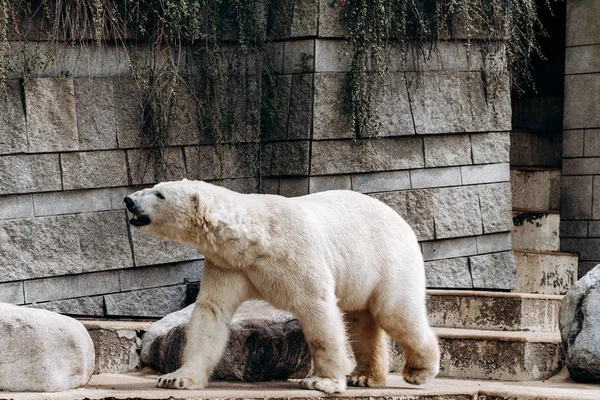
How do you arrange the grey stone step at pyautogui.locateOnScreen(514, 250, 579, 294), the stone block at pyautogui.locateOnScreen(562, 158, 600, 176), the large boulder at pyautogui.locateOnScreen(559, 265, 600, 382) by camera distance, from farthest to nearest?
the stone block at pyautogui.locateOnScreen(562, 158, 600, 176) → the grey stone step at pyautogui.locateOnScreen(514, 250, 579, 294) → the large boulder at pyautogui.locateOnScreen(559, 265, 600, 382)

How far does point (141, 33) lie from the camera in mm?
6969

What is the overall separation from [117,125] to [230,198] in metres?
2.04

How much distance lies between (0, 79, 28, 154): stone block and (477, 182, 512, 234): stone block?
11.8 ft

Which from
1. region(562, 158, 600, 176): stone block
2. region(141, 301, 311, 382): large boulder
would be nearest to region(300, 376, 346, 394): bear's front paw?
region(141, 301, 311, 382): large boulder

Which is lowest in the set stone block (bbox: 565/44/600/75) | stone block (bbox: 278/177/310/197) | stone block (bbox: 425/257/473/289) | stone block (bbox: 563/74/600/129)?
stone block (bbox: 425/257/473/289)

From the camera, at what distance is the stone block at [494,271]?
819 cm

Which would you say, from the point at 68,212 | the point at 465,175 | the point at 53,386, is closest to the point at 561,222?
the point at 465,175

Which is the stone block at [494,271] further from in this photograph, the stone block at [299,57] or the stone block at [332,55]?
the stone block at [299,57]

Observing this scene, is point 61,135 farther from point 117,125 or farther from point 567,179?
point 567,179

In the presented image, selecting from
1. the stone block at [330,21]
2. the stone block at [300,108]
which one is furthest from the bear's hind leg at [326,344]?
the stone block at [330,21]

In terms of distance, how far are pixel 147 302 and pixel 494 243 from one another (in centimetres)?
293

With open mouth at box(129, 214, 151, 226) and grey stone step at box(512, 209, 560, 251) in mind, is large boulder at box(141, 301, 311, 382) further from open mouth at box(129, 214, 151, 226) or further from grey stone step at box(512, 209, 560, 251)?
grey stone step at box(512, 209, 560, 251)

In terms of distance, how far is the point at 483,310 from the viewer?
7.31 m

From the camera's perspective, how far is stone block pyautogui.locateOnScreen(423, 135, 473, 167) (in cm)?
789
